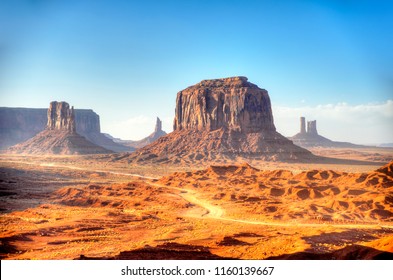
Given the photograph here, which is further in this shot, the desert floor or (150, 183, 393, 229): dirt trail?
(150, 183, 393, 229): dirt trail

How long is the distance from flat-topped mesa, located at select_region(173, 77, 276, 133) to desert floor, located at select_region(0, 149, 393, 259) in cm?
6621

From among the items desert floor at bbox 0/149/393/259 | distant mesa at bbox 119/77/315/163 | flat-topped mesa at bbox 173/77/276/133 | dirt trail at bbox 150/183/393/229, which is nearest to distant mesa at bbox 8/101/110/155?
distant mesa at bbox 119/77/315/163

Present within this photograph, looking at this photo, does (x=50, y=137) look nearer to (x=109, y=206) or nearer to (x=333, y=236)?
(x=109, y=206)

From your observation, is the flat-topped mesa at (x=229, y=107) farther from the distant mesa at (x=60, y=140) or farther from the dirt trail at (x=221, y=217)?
the dirt trail at (x=221, y=217)

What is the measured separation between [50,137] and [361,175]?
473 feet

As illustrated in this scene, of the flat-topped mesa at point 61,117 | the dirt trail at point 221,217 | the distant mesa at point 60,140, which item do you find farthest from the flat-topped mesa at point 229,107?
the dirt trail at point 221,217

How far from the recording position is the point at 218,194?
43531mm

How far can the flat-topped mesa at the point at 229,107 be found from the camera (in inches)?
4727

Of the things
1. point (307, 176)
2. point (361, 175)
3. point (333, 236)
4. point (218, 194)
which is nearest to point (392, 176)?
point (361, 175)

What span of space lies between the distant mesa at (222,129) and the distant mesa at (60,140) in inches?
1530

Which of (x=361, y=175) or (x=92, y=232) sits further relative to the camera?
(x=361, y=175)

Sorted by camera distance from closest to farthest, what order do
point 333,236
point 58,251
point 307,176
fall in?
point 58,251, point 333,236, point 307,176

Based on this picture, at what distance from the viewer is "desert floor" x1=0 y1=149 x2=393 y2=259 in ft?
57.8

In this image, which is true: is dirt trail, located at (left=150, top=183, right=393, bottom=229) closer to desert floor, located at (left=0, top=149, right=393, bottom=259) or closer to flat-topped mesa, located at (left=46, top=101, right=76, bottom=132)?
desert floor, located at (left=0, top=149, right=393, bottom=259)
